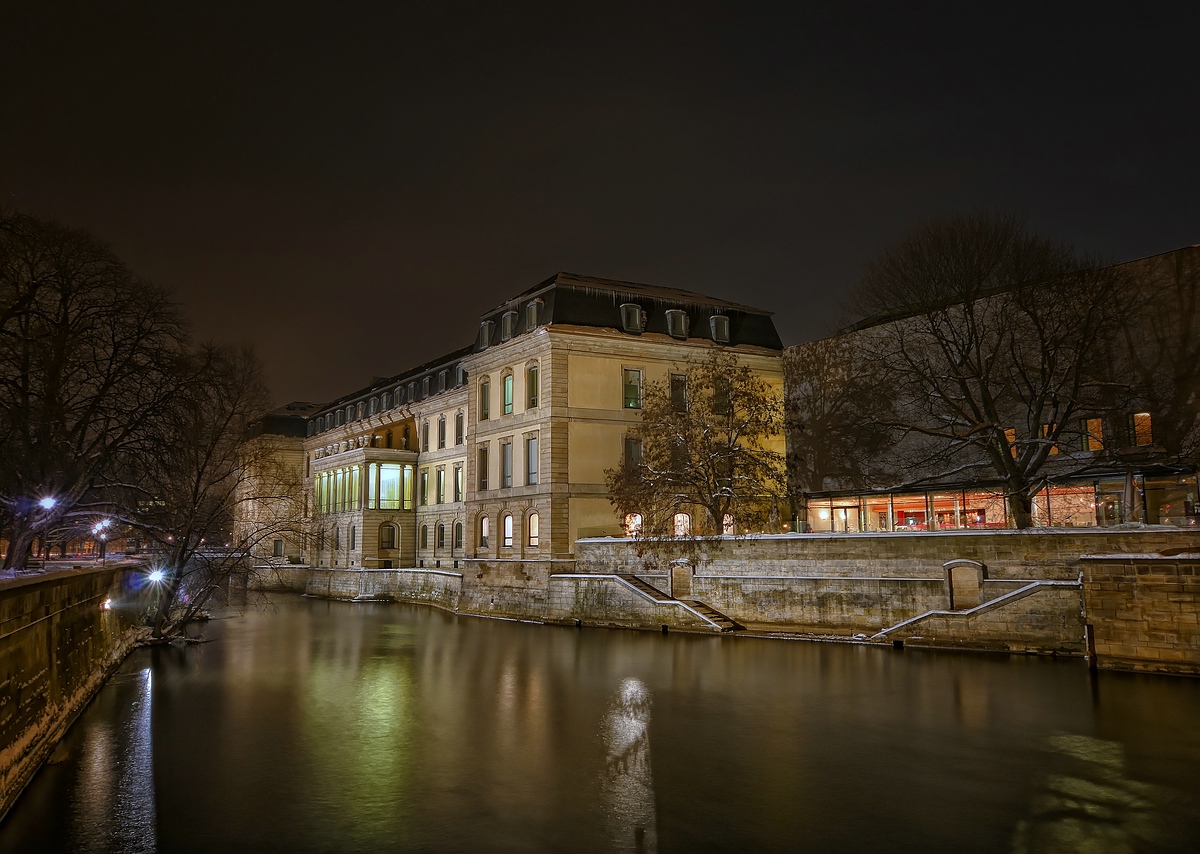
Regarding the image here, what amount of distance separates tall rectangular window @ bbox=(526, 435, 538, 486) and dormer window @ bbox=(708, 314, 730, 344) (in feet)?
32.9

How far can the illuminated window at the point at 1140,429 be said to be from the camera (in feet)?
92.8

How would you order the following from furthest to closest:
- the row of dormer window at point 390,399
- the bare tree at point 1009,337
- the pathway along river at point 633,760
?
the row of dormer window at point 390,399
the bare tree at point 1009,337
the pathway along river at point 633,760

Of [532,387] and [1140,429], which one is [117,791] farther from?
[532,387]

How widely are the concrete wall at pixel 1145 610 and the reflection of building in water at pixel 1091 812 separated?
27.5 feet

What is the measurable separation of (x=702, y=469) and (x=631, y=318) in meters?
9.86

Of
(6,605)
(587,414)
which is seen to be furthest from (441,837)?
(587,414)

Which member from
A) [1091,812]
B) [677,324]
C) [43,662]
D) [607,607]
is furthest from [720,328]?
[1091,812]

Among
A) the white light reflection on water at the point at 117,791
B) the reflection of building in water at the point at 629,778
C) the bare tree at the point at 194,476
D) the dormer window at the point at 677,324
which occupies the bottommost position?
the reflection of building in water at the point at 629,778

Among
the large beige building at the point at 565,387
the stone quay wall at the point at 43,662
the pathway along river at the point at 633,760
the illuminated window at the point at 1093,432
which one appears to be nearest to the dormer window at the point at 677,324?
the large beige building at the point at 565,387

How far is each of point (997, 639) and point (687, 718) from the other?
11.9 metres

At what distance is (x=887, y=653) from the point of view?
81.8 ft

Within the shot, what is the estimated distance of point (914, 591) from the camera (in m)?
26.3

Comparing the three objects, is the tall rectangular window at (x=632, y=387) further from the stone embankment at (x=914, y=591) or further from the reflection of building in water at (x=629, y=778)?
the reflection of building in water at (x=629, y=778)

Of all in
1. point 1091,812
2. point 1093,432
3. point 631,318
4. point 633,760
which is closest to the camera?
point 1091,812
